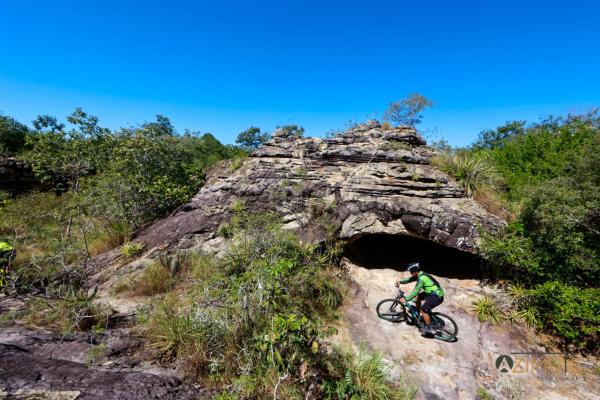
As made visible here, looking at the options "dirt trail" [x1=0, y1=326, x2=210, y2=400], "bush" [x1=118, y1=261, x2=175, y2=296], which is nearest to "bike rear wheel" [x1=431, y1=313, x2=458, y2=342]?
"dirt trail" [x1=0, y1=326, x2=210, y2=400]

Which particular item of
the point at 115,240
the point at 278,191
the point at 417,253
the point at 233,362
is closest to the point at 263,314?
the point at 233,362

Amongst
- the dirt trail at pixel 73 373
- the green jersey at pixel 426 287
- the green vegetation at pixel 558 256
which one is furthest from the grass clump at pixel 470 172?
the dirt trail at pixel 73 373

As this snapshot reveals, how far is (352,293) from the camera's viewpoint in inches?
241

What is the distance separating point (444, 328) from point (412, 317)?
2.21ft

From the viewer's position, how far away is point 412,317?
5.20 m

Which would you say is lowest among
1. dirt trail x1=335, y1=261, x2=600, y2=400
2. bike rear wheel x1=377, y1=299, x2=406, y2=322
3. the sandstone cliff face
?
dirt trail x1=335, y1=261, x2=600, y2=400

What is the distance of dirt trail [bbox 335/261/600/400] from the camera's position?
3.95 metres

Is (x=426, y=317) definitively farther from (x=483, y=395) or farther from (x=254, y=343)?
(x=254, y=343)

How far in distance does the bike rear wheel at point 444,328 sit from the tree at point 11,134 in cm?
2334

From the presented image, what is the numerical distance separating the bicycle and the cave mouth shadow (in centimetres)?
133

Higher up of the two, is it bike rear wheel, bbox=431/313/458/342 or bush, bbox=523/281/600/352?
bush, bbox=523/281/600/352

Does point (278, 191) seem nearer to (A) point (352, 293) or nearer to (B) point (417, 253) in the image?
(A) point (352, 293)

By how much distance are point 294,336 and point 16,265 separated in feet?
29.1

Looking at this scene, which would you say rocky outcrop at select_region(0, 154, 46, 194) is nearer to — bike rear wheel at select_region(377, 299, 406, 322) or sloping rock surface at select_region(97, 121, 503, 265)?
sloping rock surface at select_region(97, 121, 503, 265)
